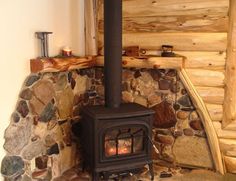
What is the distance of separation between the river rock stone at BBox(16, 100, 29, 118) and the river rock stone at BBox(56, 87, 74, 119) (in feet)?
1.35

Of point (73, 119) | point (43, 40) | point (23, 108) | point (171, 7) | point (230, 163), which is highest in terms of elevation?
point (171, 7)

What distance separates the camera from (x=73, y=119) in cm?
297

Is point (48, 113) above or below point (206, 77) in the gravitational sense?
below

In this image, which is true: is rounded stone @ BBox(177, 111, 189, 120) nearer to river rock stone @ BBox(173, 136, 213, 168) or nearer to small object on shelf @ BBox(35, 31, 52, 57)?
river rock stone @ BBox(173, 136, 213, 168)

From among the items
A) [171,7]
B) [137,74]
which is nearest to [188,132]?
[137,74]

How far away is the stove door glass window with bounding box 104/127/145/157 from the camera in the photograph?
260 cm

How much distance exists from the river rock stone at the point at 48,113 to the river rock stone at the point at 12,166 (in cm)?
40

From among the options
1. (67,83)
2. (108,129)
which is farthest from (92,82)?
(108,129)

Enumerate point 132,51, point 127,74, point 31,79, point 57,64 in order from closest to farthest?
point 31,79
point 57,64
point 132,51
point 127,74

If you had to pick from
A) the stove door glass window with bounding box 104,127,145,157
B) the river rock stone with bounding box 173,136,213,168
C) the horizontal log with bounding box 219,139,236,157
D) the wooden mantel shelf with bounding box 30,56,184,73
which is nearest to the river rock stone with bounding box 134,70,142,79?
the wooden mantel shelf with bounding box 30,56,184,73

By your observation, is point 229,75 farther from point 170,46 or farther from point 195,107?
point 170,46

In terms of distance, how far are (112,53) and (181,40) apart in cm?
76

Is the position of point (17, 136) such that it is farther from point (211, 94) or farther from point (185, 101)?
point (211, 94)

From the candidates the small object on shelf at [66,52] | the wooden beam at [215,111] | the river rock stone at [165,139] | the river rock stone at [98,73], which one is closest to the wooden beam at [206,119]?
the wooden beam at [215,111]
